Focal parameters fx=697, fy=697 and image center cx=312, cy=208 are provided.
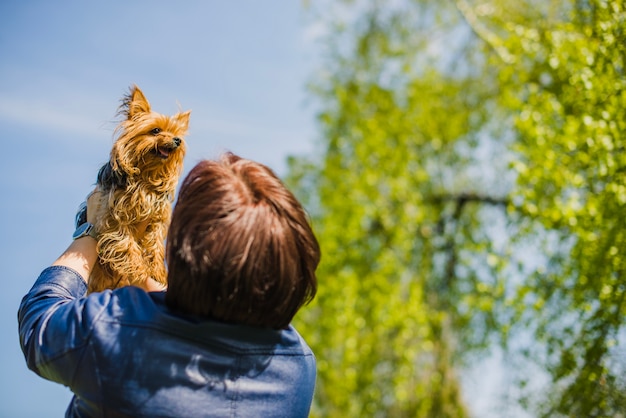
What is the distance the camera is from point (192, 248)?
123cm

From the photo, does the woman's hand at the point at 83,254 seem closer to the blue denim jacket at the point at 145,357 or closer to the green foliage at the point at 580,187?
the blue denim jacket at the point at 145,357

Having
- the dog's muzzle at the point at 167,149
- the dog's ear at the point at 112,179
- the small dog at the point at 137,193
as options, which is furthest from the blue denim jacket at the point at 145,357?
the dog's muzzle at the point at 167,149

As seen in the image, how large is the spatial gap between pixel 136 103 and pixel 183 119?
0.12 meters

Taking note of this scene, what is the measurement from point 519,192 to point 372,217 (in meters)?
2.85

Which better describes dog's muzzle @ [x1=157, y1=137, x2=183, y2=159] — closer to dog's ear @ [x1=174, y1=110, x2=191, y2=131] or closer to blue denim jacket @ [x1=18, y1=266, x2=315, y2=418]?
dog's ear @ [x1=174, y1=110, x2=191, y2=131]

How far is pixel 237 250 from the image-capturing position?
123 cm

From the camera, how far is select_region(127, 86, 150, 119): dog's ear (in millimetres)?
1744

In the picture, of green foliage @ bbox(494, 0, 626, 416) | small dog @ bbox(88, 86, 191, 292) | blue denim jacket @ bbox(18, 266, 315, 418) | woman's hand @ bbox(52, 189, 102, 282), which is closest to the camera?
blue denim jacket @ bbox(18, 266, 315, 418)

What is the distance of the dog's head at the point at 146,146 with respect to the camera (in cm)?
164

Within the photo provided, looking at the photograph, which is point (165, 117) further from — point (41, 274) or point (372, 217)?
point (372, 217)

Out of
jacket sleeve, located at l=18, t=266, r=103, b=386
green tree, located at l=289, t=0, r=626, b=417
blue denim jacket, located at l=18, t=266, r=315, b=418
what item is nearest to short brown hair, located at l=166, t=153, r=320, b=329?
blue denim jacket, located at l=18, t=266, r=315, b=418

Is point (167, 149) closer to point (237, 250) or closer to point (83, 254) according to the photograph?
point (83, 254)

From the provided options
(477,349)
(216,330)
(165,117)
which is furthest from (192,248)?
(477,349)

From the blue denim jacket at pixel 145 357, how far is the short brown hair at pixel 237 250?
45 mm
